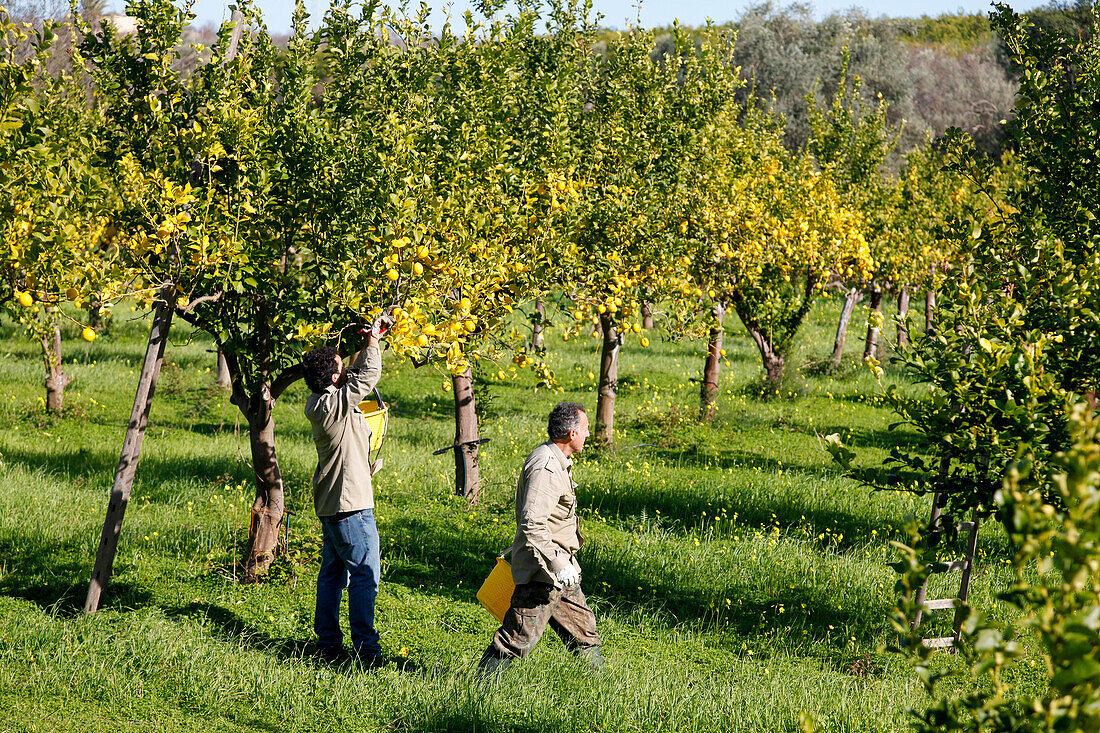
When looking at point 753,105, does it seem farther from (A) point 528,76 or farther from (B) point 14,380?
(B) point 14,380

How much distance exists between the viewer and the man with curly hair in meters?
5.14

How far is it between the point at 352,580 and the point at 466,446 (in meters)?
4.16

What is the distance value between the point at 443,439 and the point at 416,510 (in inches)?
135

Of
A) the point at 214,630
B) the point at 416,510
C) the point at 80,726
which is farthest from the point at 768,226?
the point at 80,726

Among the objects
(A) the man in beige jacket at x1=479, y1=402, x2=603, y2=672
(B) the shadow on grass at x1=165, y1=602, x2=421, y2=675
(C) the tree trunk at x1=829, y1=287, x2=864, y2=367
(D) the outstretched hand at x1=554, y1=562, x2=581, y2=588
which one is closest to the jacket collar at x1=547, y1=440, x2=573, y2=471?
(A) the man in beige jacket at x1=479, y1=402, x2=603, y2=672

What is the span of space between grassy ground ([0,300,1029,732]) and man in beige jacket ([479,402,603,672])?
201 mm

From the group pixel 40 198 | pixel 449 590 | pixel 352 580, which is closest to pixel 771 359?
pixel 449 590

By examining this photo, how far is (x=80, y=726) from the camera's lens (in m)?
4.30

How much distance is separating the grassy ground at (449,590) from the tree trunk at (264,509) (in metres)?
0.15

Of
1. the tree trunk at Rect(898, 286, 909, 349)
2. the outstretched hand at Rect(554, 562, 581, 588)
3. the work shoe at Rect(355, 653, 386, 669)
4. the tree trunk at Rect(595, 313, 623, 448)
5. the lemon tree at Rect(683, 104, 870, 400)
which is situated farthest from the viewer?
the lemon tree at Rect(683, 104, 870, 400)

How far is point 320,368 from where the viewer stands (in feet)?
17.2

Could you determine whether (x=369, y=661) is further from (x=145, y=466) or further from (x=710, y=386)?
(x=710, y=386)

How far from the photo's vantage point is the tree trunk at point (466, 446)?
30.3 ft

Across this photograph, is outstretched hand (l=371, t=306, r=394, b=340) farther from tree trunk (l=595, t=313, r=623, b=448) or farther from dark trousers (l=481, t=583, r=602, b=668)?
tree trunk (l=595, t=313, r=623, b=448)
